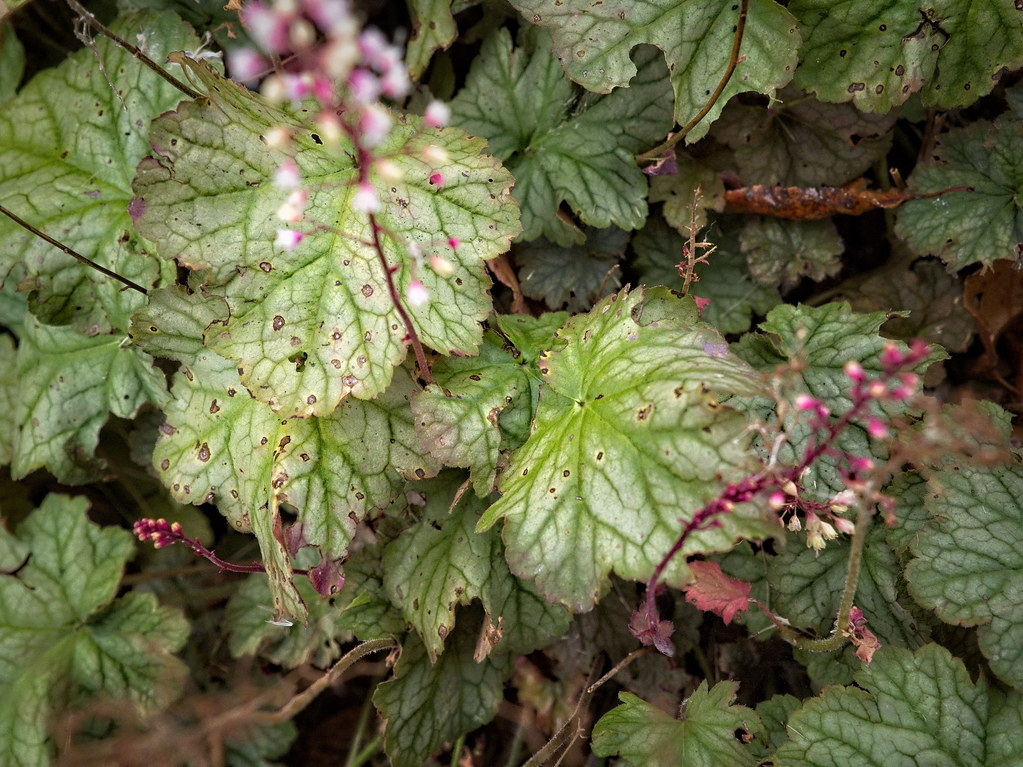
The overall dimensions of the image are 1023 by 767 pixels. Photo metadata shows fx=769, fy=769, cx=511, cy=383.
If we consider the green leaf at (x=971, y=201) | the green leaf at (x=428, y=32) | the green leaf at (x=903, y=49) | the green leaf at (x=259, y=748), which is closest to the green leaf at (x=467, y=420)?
the green leaf at (x=428, y=32)

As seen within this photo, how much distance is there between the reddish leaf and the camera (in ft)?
5.98

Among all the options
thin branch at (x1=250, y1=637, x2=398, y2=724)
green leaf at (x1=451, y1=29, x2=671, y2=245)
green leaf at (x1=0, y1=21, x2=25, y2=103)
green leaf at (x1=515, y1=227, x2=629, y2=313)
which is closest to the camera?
thin branch at (x1=250, y1=637, x2=398, y2=724)

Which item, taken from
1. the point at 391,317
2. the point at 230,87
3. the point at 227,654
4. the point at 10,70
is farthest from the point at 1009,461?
the point at 10,70

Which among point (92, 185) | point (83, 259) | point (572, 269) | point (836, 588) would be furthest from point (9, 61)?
point (836, 588)

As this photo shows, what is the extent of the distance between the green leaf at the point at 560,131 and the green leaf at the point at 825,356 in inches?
19.9

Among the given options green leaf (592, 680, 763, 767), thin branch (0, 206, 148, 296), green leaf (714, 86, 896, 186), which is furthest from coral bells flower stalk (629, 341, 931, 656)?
thin branch (0, 206, 148, 296)

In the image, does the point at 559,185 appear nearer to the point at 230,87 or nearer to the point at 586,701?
the point at 230,87

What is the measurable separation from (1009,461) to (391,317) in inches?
60.3

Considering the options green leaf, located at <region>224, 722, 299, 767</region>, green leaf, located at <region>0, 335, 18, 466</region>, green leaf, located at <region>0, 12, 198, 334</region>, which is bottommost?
green leaf, located at <region>224, 722, 299, 767</region>

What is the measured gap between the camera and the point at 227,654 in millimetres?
2785

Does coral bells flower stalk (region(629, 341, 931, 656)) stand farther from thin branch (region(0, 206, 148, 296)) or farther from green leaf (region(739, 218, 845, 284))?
thin branch (region(0, 206, 148, 296))

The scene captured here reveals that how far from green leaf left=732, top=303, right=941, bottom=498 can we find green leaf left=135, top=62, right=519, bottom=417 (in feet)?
2.58

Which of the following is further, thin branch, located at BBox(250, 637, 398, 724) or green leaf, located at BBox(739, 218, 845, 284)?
green leaf, located at BBox(739, 218, 845, 284)

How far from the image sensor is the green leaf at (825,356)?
6.15 feet
